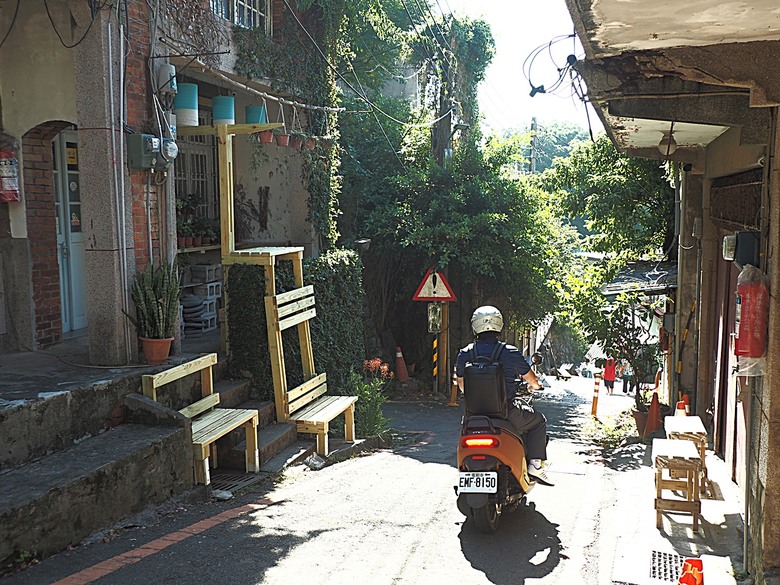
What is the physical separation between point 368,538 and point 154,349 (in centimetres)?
315

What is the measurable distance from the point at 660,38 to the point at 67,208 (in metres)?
7.66

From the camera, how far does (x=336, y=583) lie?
4914mm

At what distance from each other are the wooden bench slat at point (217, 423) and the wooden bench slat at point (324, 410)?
1.22 m

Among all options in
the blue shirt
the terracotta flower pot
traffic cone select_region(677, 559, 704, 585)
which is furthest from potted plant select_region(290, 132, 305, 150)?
traffic cone select_region(677, 559, 704, 585)

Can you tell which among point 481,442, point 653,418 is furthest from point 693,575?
point 653,418

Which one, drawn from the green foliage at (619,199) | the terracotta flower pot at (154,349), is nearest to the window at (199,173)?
the terracotta flower pot at (154,349)

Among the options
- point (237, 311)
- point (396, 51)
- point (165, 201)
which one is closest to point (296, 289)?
point (237, 311)

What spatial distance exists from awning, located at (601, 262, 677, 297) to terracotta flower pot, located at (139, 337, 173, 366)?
6.53 m

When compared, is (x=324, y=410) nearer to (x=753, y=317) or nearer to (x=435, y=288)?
(x=753, y=317)

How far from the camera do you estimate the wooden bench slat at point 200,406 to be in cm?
743

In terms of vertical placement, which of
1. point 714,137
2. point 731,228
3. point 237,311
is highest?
point 714,137

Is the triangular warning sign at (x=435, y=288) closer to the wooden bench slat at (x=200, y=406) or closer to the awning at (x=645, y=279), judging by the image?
the awning at (x=645, y=279)

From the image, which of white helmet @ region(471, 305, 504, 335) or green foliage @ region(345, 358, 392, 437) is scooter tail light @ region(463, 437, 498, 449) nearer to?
white helmet @ region(471, 305, 504, 335)

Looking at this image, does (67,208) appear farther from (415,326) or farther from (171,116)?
(415,326)
